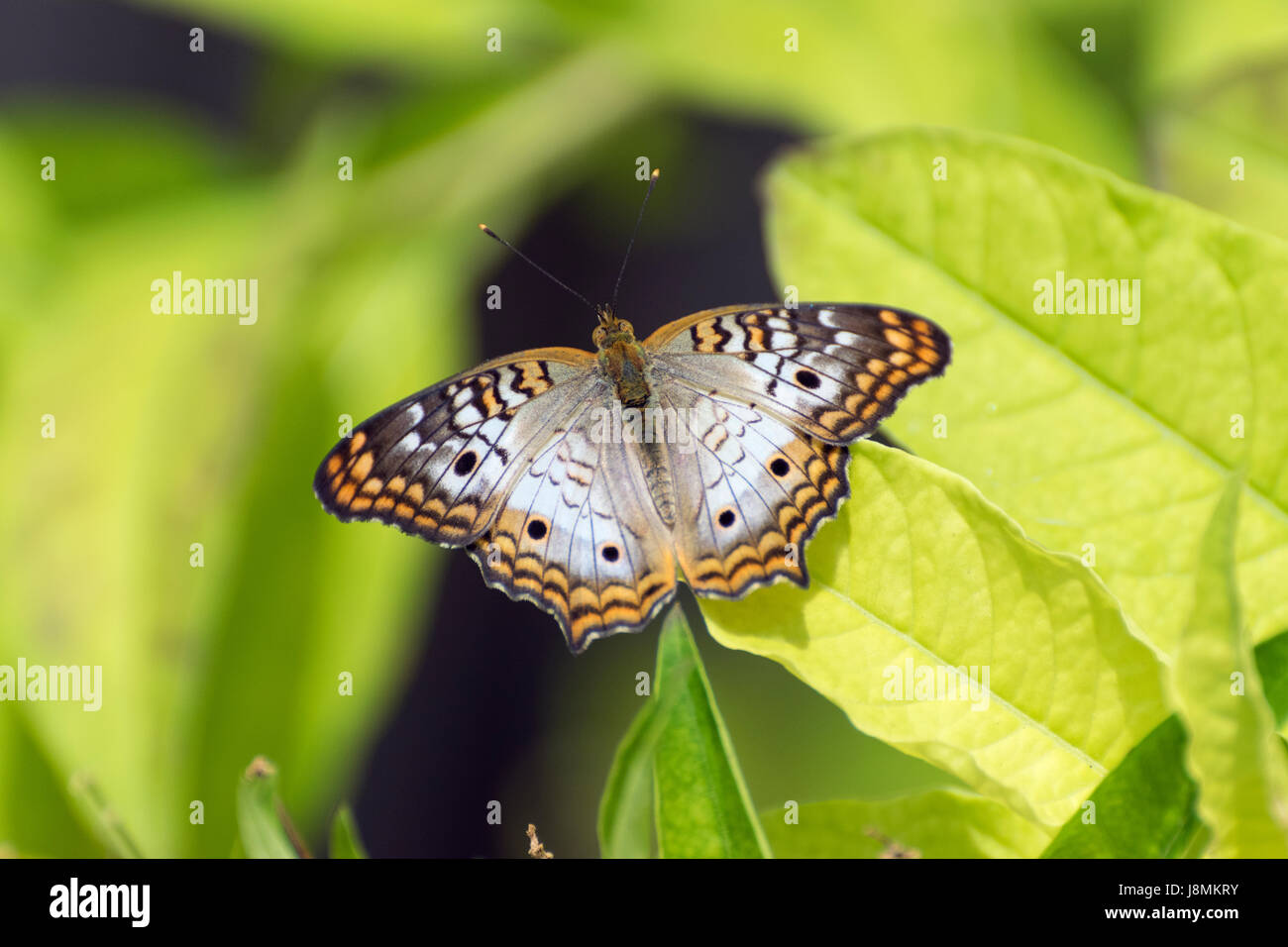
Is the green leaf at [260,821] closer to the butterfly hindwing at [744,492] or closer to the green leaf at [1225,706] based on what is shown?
the butterfly hindwing at [744,492]

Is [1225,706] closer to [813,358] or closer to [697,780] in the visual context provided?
[697,780]

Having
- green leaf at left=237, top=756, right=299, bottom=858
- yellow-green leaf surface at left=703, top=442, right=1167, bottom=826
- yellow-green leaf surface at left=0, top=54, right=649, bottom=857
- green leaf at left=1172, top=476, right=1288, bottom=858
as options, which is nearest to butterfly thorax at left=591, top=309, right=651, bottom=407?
yellow-green leaf surface at left=0, top=54, right=649, bottom=857

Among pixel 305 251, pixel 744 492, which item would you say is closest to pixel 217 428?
pixel 305 251

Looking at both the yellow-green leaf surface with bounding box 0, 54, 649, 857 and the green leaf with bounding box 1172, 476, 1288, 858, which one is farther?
the yellow-green leaf surface with bounding box 0, 54, 649, 857

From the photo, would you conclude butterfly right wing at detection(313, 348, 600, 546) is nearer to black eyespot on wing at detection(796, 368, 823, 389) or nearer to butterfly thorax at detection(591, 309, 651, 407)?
butterfly thorax at detection(591, 309, 651, 407)

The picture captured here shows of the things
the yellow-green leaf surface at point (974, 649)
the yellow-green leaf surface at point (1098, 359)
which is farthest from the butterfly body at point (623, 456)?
the yellow-green leaf surface at point (974, 649)
